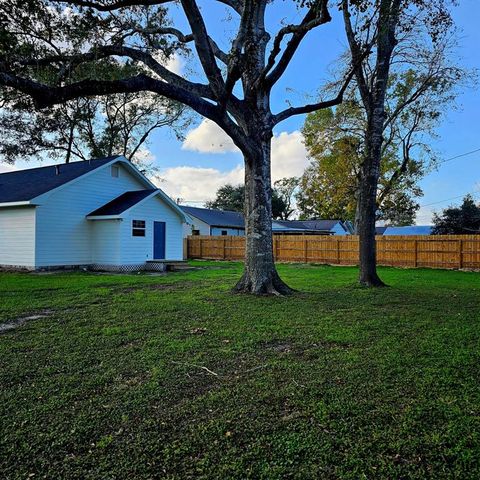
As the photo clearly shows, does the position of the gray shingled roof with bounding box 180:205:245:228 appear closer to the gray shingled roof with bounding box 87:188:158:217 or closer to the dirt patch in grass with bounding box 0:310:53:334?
the gray shingled roof with bounding box 87:188:158:217

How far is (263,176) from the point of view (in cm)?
880

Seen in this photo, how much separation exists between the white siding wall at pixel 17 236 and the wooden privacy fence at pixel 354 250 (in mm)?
11385

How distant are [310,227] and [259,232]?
3512cm

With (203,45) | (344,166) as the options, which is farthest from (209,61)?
(344,166)

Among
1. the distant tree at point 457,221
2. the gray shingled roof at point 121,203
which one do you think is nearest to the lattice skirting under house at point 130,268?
the gray shingled roof at point 121,203

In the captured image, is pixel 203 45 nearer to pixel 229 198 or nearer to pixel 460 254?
pixel 460 254

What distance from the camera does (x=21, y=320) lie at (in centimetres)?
589

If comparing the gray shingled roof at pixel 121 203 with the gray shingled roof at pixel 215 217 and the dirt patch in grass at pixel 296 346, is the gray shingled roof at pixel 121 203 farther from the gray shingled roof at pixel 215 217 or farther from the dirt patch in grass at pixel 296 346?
the gray shingled roof at pixel 215 217

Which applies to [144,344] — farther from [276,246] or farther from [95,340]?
[276,246]

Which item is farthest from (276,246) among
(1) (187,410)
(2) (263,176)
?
(1) (187,410)

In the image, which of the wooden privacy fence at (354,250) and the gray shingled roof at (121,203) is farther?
the wooden privacy fence at (354,250)

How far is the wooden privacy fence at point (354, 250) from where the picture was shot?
16.9 m

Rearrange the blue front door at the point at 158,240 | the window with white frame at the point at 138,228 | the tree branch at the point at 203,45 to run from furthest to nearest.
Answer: the blue front door at the point at 158,240 → the window with white frame at the point at 138,228 → the tree branch at the point at 203,45

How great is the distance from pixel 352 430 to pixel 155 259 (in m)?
15.4
